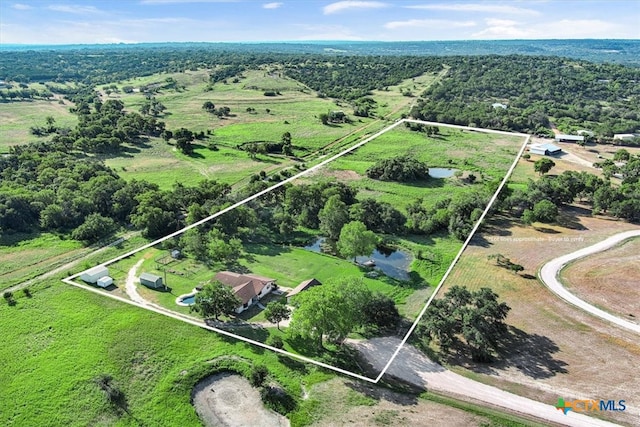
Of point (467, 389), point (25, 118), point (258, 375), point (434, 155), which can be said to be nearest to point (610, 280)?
point (467, 389)

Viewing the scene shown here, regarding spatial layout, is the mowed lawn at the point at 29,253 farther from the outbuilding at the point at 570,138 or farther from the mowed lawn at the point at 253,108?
the outbuilding at the point at 570,138

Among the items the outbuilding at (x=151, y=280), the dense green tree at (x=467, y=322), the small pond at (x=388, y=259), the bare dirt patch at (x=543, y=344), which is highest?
the outbuilding at (x=151, y=280)

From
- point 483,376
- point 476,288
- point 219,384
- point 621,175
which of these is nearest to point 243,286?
point 219,384

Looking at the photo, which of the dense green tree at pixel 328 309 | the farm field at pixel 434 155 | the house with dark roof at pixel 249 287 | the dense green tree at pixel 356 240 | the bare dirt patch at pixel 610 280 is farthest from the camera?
the bare dirt patch at pixel 610 280

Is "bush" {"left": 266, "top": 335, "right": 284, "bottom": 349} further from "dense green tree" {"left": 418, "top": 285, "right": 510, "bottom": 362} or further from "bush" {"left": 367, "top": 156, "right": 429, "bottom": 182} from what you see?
"dense green tree" {"left": 418, "top": 285, "right": 510, "bottom": 362}

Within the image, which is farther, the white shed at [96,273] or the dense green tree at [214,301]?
A: the white shed at [96,273]

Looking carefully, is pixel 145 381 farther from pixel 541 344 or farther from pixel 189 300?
pixel 541 344

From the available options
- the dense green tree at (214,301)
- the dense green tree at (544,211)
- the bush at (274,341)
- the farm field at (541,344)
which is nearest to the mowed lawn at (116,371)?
the dense green tree at (214,301)

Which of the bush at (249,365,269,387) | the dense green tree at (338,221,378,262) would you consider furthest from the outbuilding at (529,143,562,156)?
the bush at (249,365,269,387)
